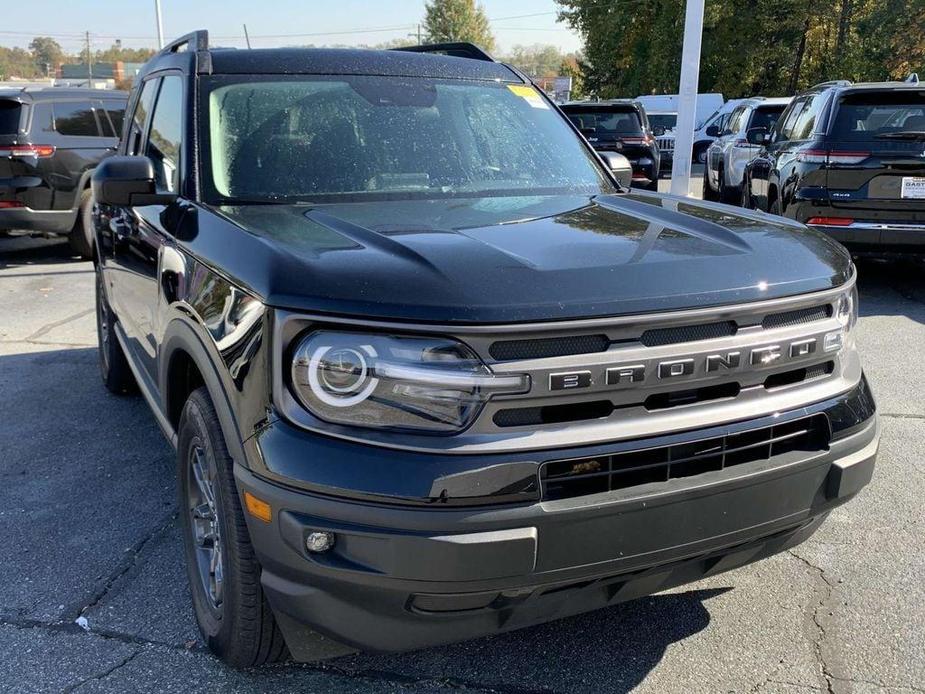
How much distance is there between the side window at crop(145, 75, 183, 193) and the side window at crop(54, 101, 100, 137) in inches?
273

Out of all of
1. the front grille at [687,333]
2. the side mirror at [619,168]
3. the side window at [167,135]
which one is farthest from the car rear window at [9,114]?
the front grille at [687,333]

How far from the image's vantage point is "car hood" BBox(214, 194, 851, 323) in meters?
2.02

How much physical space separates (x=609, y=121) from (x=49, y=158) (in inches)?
321

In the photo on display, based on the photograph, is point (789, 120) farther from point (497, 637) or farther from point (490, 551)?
point (490, 551)

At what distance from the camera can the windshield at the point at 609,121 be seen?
13539mm

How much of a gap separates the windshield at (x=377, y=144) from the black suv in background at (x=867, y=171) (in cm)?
444

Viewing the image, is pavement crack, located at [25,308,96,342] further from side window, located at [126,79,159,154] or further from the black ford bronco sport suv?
the black ford bronco sport suv

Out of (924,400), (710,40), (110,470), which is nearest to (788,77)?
(710,40)

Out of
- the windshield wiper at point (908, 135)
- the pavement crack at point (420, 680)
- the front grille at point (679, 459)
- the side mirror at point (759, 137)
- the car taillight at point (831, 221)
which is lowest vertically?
the pavement crack at point (420, 680)

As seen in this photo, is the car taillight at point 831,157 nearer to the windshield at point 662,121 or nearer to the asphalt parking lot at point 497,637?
the asphalt parking lot at point 497,637

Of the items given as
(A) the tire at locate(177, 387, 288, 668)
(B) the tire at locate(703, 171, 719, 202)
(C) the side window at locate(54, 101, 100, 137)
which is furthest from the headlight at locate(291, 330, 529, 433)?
(B) the tire at locate(703, 171, 719, 202)

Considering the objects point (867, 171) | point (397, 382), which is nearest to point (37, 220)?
point (867, 171)

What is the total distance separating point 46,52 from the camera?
12494 cm

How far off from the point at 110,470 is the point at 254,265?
96.9 inches
